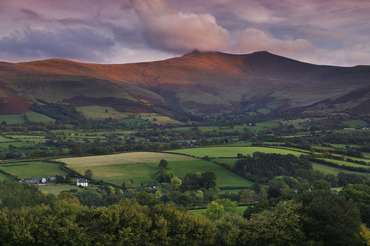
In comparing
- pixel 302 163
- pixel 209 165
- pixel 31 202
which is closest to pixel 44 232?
pixel 31 202

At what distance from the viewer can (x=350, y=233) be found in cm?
4062

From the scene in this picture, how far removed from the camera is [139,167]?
10462cm

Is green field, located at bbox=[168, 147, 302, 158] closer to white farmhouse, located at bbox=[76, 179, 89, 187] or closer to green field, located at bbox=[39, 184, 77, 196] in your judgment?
white farmhouse, located at bbox=[76, 179, 89, 187]

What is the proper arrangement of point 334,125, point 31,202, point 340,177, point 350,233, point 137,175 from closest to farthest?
point 350,233 < point 31,202 < point 340,177 < point 137,175 < point 334,125

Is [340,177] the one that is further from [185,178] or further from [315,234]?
[315,234]

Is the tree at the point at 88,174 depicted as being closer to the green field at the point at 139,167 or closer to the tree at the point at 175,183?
the green field at the point at 139,167

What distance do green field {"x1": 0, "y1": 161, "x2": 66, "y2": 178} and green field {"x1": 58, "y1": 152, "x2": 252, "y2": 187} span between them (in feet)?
13.9

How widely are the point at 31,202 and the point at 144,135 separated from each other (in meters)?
141

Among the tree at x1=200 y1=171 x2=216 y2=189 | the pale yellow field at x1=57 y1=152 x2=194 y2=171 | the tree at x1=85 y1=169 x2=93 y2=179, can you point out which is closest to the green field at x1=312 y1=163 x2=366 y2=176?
the tree at x1=200 y1=171 x2=216 y2=189

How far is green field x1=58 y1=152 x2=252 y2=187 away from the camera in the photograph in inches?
3728

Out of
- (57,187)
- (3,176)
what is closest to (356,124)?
(57,187)

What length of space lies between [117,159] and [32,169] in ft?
77.2

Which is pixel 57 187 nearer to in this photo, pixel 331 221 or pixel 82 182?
pixel 82 182

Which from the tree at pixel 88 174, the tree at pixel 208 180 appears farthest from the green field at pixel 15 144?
the tree at pixel 208 180
